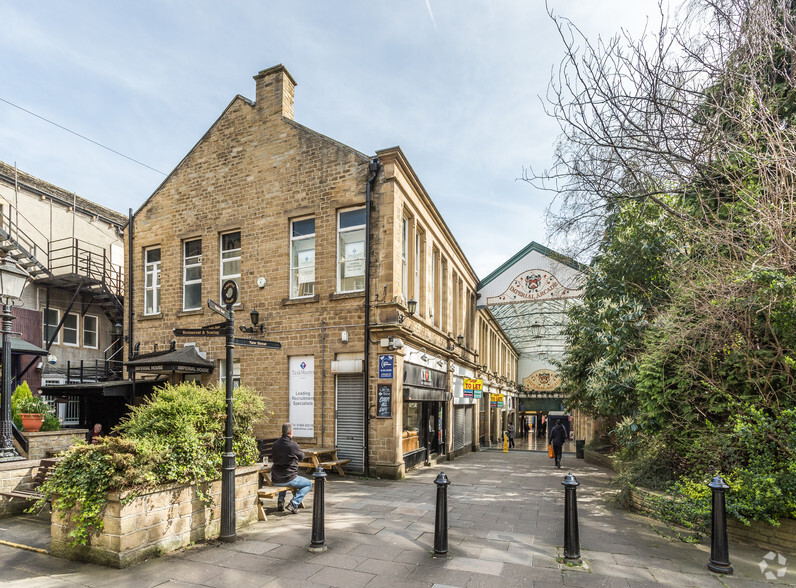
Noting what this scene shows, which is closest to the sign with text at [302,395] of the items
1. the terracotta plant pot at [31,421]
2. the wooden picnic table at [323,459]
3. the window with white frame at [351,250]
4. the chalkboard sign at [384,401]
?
the wooden picnic table at [323,459]

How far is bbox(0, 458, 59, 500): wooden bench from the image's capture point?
6879 millimetres

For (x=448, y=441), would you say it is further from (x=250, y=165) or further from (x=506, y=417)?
(x=506, y=417)

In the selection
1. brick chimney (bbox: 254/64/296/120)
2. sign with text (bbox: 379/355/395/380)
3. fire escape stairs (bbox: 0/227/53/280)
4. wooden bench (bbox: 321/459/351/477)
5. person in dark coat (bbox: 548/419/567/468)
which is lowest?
person in dark coat (bbox: 548/419/567/468)

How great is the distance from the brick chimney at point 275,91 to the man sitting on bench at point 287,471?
990 centimetres

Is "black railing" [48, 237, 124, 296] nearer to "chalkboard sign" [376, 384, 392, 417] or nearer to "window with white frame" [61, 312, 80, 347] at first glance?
"window with white frame" [61, 312, 80, 347]

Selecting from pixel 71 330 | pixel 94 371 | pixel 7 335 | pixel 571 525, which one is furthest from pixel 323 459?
pixel 71 330

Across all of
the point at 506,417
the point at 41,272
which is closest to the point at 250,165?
the point at 41,272

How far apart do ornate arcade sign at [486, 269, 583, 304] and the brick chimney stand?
35.7ft

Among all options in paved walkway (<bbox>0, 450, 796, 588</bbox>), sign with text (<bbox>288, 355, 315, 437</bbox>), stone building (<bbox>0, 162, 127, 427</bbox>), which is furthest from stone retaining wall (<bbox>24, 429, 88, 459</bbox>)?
stone building (<bbox>0, 162, 127, 427</bbox>)

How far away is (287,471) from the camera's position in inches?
311

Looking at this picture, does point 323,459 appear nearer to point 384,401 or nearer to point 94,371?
point 384,401

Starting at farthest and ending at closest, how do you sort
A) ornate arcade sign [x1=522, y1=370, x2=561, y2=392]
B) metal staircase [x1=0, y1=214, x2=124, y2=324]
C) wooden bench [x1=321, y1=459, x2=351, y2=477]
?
ornate arcade sign [x1=522, y1=370, x2=561, y2=392] < metal staircase [x1=0, y1=214, x2=124, y2=324] < wooden bench [x1=321, y1=459, x2=351, y2=477]

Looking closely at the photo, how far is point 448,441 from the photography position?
1795 cm

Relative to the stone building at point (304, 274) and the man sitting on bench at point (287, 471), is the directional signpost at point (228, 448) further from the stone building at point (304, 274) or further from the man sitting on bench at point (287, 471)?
the stone building at point (304, 274)
